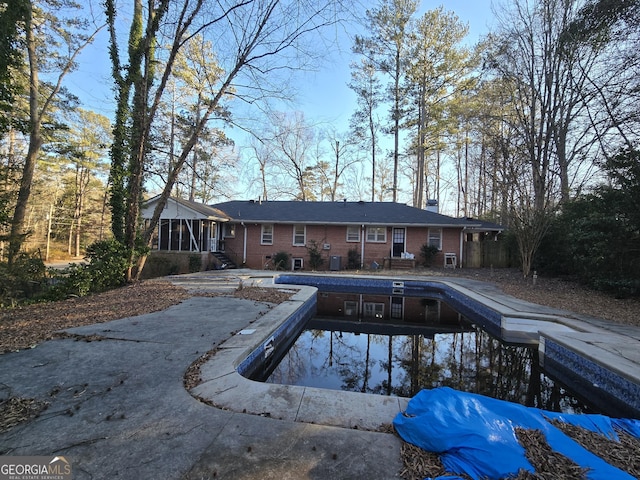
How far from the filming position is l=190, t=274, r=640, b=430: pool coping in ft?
8.66

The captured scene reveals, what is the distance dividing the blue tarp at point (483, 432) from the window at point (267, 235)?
49.9 feet

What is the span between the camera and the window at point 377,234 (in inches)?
657

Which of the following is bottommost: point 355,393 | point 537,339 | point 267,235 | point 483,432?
point 537,339

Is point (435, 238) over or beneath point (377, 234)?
beneath

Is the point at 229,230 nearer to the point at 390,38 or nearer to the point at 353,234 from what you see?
the point at 353,234

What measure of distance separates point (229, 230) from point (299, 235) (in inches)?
170

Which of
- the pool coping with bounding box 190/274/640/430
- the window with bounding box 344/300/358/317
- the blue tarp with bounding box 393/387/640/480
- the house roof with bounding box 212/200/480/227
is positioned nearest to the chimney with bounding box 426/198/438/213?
the house roof with bounding box 212/200/480/227

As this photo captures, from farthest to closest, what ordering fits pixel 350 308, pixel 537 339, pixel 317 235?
pixel 317 235 → pixel 350 308 → pixel 537 339

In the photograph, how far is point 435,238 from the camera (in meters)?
16.4

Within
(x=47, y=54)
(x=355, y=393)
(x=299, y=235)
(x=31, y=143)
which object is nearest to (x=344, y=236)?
(x=299, y=235)

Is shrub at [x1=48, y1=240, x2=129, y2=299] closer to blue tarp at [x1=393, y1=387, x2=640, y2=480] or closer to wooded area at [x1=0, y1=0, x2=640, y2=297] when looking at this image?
wooded area at [x1=0, y1=0, x2=640, y2=297]

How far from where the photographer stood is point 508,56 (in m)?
12.9

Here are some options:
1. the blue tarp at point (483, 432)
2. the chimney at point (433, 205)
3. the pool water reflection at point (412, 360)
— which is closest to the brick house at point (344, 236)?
the chimney at point (433, 205)

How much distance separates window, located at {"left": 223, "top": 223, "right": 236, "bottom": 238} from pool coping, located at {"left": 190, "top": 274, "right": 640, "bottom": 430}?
1160cm
